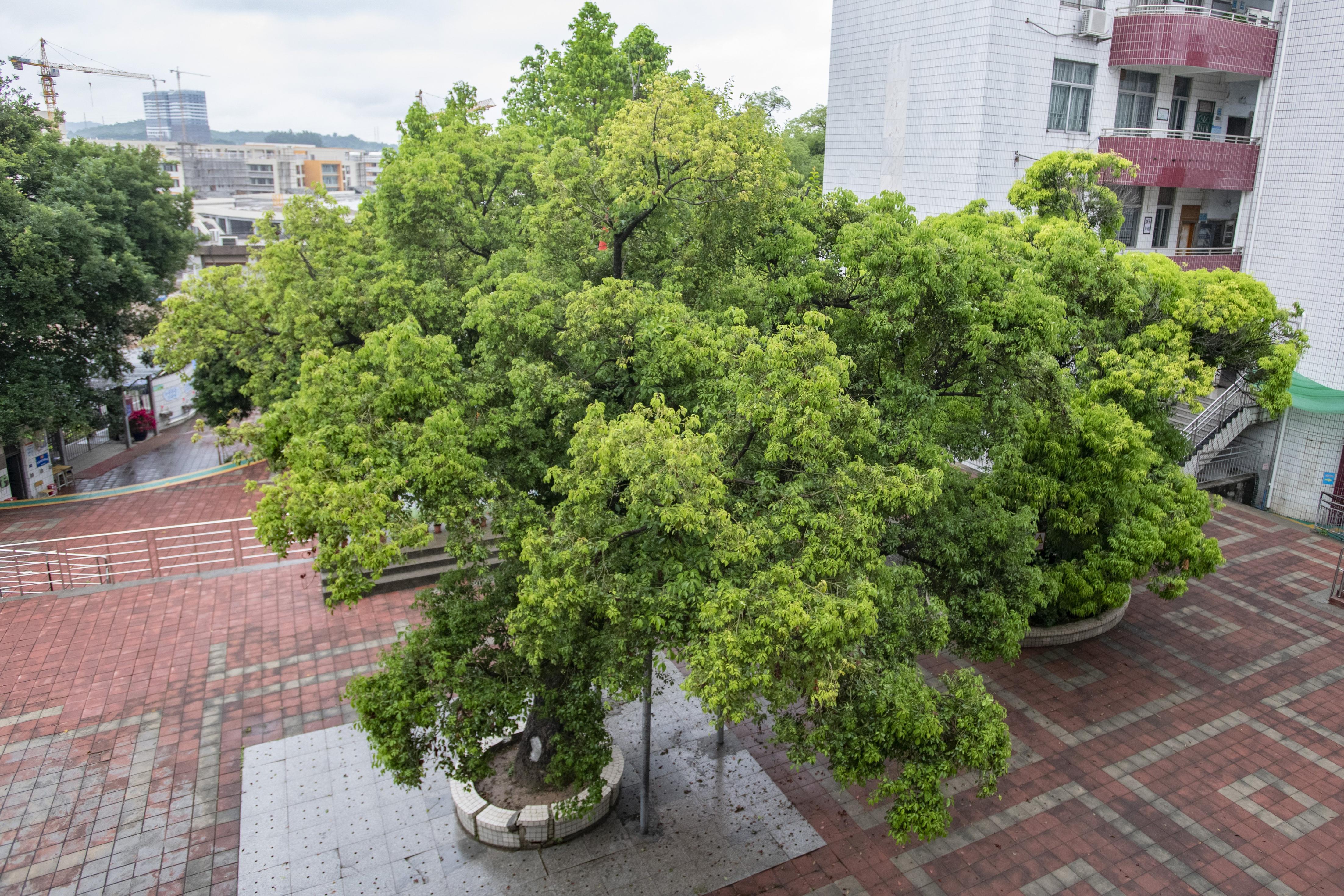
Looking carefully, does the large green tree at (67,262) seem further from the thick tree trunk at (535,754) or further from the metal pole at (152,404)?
the thick tree trunk at (535,754)

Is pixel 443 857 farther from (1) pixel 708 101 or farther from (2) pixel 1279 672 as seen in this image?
(2) pixel 1279 672

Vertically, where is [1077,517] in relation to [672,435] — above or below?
below

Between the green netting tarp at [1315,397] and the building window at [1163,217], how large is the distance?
16.1ft

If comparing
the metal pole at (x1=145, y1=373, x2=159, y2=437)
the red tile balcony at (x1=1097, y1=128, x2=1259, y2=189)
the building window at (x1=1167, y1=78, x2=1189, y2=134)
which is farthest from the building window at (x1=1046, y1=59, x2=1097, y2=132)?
the metal pole at (x1=145, y1=373, x2=159, y2=437)

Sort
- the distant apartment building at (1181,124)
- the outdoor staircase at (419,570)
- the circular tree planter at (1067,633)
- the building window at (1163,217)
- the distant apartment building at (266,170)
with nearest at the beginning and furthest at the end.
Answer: the circular tree planter at (1067,633), the outdoor staircase at (419,570), the distant apartment building at (1181,124), the building window at (1163,217), the distant apartment building at (266,170)

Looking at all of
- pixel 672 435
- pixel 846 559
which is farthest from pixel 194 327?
pixel 846 559

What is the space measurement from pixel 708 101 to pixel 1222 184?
1427 cm

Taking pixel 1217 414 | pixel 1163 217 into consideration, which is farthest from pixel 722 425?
pixel 1163 217

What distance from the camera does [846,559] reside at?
777 cm

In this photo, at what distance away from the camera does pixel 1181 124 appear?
20.9m

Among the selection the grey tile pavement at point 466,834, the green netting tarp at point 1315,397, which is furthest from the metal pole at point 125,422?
the green netting tarp at point 1315,397

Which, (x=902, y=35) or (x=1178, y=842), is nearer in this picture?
(x=1178, y=842)

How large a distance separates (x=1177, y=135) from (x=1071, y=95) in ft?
10.7

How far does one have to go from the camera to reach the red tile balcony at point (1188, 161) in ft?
62.3
